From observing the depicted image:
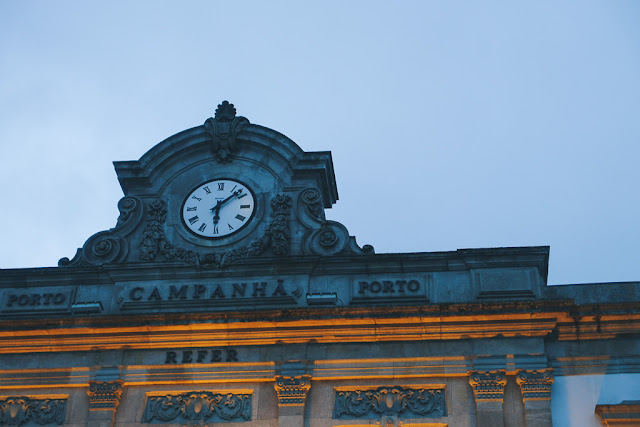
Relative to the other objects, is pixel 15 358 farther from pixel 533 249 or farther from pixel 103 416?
pixel 533 249

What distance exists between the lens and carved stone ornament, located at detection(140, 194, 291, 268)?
24484 mm

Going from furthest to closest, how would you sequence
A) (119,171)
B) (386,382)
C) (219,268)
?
(119,171), (219,268), (386,382)

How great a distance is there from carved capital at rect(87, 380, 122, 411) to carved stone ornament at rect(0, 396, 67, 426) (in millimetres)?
709

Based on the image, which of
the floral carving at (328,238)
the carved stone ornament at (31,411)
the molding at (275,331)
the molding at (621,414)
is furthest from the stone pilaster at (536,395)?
the carved stone ornament at (31,411)

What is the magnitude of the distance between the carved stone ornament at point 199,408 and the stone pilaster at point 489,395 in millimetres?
4700

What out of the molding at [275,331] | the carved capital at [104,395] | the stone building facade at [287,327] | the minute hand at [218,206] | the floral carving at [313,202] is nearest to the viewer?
the stone building facade at [287,327]

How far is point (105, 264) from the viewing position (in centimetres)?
2456

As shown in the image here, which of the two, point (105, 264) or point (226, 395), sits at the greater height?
point (105, 264)

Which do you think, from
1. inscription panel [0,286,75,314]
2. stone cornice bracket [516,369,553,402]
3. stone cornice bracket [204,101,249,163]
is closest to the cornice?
inscription panel [0,286,75,314]

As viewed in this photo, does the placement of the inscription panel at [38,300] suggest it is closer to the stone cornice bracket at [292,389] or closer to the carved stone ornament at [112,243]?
the carved stone ornament at [112,243]

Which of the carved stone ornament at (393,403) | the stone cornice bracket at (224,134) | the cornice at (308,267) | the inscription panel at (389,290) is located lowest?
the carved stone ornament at (393,403)

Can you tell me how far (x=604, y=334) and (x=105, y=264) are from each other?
11.0 m

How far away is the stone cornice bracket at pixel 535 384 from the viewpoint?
21.9 meters

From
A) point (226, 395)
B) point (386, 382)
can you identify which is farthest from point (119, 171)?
point (386, 382)
